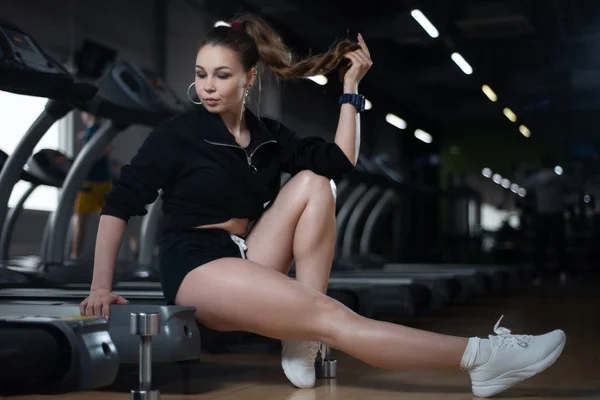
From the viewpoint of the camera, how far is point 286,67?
188 centimetres

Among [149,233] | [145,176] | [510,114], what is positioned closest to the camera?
[145,176]

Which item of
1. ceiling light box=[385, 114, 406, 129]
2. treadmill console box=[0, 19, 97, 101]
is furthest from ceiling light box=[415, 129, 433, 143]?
treadmill console box=[0, 19, 97, 101]

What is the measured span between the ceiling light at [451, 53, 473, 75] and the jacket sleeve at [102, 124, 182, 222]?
750 centimetres

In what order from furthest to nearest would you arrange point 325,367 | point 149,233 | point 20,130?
point 20,130
point 149,233
point 325,367

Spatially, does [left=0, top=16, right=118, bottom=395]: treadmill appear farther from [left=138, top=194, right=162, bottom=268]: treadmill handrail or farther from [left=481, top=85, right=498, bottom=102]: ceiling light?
A: [left=481, top=85, right=498, bottom=102]: ceiling light

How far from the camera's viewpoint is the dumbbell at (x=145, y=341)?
1.40 meters

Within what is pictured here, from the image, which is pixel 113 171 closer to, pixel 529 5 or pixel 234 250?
pixel 234 250

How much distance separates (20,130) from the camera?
259 inches

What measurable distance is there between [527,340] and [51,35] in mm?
5817

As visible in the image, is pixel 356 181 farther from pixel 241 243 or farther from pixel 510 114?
pixel 510 114

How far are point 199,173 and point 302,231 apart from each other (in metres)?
0.27

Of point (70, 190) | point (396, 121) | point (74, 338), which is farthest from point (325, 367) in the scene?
point (396, 121)

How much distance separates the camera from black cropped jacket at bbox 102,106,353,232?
5.68ft

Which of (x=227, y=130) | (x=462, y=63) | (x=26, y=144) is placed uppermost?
(x=462, y=63)
